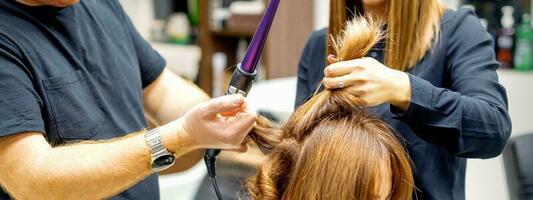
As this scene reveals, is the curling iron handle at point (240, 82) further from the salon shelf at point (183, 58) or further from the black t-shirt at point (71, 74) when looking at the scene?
the salon shelf at point (183, 58)

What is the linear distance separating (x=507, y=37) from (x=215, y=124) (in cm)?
154

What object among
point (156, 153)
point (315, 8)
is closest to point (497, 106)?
point (156, 153)

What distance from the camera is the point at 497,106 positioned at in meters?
1.08

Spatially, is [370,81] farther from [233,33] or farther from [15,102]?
[233,33]

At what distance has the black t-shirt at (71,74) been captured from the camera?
112cm

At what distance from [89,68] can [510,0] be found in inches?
64.2

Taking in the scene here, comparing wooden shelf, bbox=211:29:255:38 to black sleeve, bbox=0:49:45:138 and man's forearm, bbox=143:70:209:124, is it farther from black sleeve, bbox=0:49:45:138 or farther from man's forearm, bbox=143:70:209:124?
black sleeve, bbox=0:49:45:138

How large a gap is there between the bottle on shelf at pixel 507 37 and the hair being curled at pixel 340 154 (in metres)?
1.33

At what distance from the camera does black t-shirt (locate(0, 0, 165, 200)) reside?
1124mm

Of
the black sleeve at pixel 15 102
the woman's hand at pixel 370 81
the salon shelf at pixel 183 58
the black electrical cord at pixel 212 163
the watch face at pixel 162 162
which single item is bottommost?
the salon shelf at pixel 183 58

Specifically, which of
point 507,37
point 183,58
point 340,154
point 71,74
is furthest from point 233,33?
point 340,154

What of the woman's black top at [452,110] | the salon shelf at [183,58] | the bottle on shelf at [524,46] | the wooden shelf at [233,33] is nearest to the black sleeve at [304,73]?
the woman's black top at [452,110]

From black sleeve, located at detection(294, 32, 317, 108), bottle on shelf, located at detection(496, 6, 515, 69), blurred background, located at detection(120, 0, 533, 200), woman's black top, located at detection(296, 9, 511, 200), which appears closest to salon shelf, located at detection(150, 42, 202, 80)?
blurred background, located at detection(120, 0, 533, 200)

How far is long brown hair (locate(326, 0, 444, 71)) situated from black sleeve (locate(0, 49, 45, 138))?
0.59m
